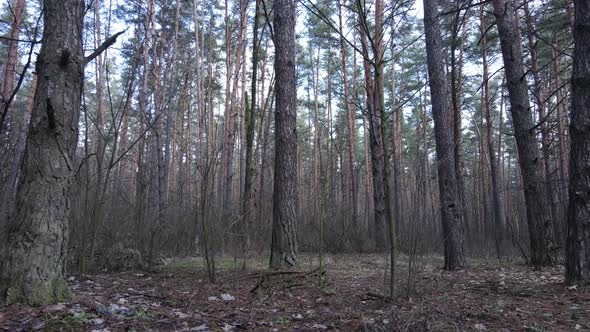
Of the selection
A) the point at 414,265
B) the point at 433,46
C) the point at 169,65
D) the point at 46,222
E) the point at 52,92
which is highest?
the point at 169,65

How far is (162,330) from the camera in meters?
2.87

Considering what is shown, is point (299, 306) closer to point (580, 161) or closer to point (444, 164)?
point (580, 161)

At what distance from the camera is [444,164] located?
20.9 feet

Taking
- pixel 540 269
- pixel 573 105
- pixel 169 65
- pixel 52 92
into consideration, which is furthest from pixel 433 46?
pixel 169 65

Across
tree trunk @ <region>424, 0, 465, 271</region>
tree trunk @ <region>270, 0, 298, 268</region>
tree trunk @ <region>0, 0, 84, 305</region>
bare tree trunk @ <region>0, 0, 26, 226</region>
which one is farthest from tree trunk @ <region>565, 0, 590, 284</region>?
bare tree trunk @ <region>0, 0, 26, 226</region>

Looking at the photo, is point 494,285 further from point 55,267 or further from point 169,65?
point 169,65

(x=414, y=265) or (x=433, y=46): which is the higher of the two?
(x=433, y=46)

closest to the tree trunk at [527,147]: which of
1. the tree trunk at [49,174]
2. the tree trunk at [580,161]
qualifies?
the tree trunk at [580,161]

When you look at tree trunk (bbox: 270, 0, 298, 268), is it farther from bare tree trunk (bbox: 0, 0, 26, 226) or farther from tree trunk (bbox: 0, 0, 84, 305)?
bare tree trunk (bbox: 0, 0, 26, 226)

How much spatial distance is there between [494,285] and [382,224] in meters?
7.14

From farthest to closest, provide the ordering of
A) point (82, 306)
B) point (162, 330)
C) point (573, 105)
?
point (573, 105) → point (82, 306) → point (162, 330)

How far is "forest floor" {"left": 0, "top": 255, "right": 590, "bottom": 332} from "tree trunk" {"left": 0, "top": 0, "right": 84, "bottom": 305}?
231 millimetres

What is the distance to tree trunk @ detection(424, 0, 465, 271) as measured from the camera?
20.7 feet

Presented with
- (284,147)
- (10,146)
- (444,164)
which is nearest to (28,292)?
(284,147)
